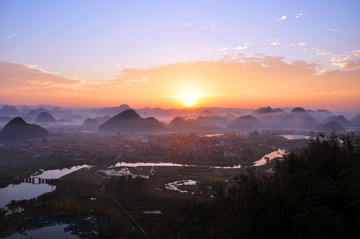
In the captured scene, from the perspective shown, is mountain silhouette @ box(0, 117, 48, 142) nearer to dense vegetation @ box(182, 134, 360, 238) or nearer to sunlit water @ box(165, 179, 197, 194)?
sunlit water @ box(165, 179, 197, 194)

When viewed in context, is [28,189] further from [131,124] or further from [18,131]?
[131,124]

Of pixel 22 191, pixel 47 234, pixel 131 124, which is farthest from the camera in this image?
pixel 131 124

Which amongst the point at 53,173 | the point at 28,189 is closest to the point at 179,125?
the point at 53,173

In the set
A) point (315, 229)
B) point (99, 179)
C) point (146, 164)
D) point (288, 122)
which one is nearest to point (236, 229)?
point (315, 229)

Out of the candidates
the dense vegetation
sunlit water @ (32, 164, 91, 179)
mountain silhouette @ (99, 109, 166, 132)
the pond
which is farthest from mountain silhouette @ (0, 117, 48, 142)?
the dense vegetation

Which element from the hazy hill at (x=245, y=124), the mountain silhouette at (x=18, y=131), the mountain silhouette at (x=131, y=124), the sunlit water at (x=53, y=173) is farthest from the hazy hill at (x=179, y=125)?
the sunlit water at (x=53, y=173)

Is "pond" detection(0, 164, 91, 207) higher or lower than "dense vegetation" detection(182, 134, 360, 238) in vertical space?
lower

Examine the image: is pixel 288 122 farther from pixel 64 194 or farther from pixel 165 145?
pixel 64 194
